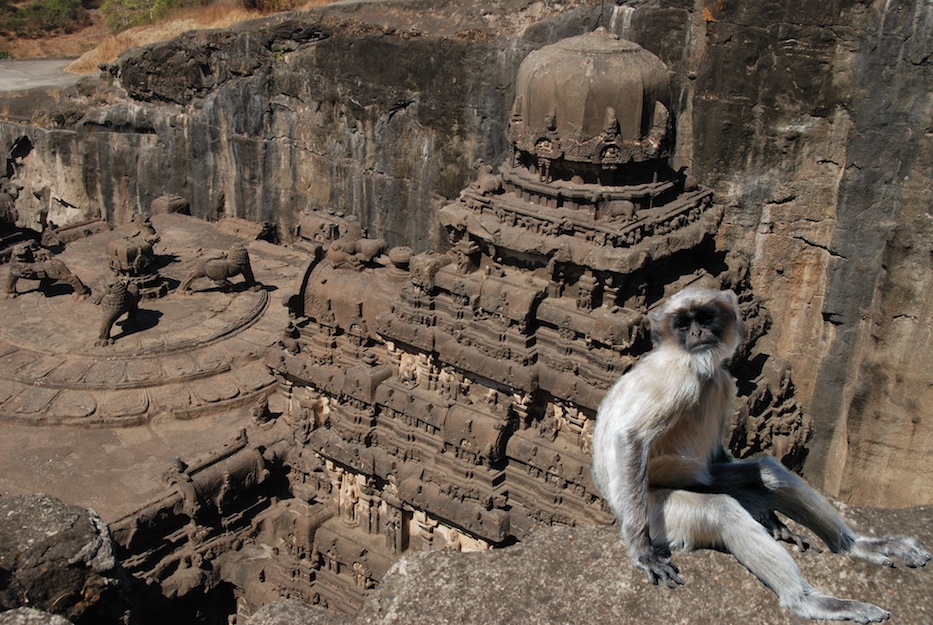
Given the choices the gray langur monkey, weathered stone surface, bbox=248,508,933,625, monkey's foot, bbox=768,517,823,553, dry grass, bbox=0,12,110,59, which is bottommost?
dry grass, bbox=0,12,110,59

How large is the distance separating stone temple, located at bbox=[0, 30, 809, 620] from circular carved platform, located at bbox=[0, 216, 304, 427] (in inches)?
16.9

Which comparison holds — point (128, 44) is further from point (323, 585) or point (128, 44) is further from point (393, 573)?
point (393, 573)

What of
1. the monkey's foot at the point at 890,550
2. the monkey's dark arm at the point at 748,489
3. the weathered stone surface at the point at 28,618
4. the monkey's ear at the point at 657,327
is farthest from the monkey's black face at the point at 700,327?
the weathered stone surface at the point at 28,618

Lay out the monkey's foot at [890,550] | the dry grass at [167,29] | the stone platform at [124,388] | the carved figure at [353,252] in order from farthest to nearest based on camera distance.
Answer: the dry grass at [167,29] < the stone platform at [124,388] < the carved figure at [353,252] < the monkey's foot at [890,550]

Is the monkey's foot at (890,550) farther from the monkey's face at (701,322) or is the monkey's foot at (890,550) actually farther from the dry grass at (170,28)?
the dry grass at (170,28)

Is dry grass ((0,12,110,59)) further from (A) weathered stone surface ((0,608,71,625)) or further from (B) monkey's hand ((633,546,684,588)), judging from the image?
(B) monkey's hand ((633,546,684,588))

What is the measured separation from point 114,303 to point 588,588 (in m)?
16.1

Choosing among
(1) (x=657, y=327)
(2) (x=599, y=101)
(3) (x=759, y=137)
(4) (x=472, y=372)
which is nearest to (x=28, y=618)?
(1) (x=657, y=327)

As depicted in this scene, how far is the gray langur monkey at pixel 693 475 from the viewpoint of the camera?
748cm

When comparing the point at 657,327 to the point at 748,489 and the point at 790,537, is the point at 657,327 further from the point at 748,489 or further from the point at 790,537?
the point at 790,537

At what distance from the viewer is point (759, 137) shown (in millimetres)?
19578

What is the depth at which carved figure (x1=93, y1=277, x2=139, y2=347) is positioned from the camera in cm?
2070

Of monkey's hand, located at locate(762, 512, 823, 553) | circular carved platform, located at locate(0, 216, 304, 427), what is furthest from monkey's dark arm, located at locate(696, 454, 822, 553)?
circular carved platform, located at locate(0, 216, 304, 427)

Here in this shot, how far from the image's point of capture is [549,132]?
1357 centimetres
